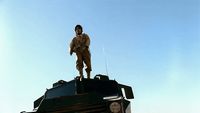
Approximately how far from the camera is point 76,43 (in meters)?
11.5

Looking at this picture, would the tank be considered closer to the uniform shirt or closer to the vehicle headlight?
the vehicle headlight

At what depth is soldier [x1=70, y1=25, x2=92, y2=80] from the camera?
1148 centimetres

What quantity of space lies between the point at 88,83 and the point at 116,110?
2361 millimetres

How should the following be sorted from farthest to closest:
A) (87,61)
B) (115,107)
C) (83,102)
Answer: (87,61) < (83,102) < (115,107)

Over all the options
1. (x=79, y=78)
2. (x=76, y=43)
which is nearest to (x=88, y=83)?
(x=79, y=78)

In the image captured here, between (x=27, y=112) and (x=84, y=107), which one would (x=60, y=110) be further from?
(x=27, y=112)

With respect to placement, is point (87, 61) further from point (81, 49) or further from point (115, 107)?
point (115, 107)

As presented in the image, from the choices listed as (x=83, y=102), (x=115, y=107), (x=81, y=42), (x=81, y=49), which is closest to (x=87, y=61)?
(x=81, y=49)

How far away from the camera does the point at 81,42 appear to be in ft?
37.7

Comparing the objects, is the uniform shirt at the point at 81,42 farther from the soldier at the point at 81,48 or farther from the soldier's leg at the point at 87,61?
the soldier's leg at the point at 87,61

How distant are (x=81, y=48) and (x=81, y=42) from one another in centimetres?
17

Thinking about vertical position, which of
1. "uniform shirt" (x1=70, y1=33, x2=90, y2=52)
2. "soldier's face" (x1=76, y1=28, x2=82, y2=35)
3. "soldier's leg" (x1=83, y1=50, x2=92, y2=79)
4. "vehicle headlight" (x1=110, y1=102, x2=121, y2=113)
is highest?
"soldier's face" (x1=76, y1=28, x2=82, y2=35)

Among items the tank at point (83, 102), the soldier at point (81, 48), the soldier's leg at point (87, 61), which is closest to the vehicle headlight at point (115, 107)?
the tank at point (83, 102)

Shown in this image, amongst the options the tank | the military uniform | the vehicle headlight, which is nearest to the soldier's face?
the military uniform
